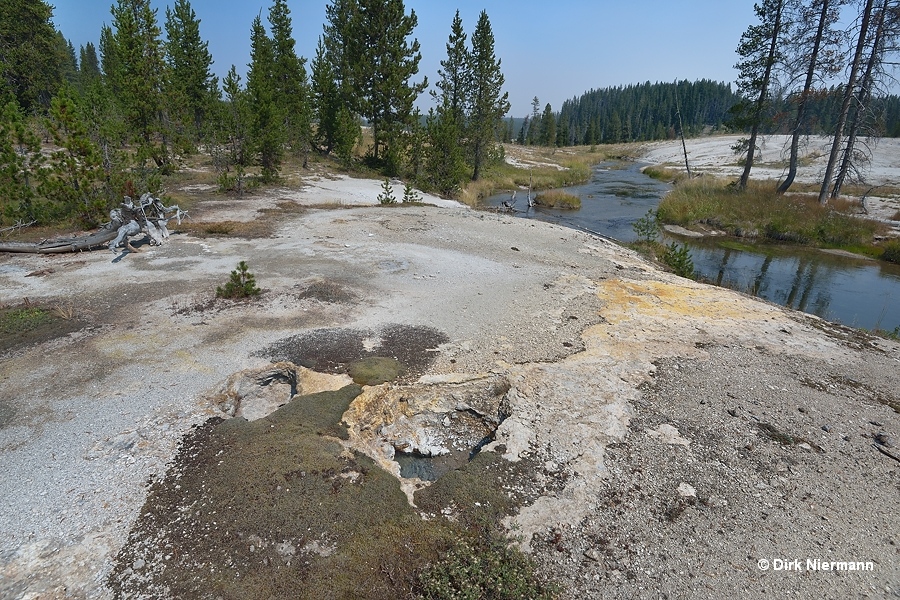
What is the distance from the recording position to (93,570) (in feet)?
11.1

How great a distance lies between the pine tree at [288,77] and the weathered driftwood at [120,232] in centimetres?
1912

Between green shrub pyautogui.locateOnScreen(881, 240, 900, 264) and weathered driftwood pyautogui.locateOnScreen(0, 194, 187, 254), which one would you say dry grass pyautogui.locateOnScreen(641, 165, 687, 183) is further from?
weathered driftwood pyautogui.locateOnScreen(0, 194, 187, 254)

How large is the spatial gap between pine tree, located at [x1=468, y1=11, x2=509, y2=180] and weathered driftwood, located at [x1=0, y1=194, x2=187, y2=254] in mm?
23634

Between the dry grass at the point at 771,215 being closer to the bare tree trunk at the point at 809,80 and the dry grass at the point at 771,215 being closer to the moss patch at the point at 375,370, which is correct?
the bare tree trunk at the point at 809,80

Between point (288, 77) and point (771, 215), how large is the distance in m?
30.2

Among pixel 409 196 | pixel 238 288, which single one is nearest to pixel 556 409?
pixel 238 288

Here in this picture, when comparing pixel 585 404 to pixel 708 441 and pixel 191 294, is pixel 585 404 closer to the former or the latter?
pixel 708 441

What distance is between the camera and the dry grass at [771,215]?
19312 millimetres

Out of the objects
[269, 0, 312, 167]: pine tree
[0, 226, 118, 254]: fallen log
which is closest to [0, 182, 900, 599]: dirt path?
[0, 226, 118, 254]: fallen log

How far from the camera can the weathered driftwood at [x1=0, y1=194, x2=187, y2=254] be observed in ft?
34.4

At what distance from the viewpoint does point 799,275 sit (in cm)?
1559

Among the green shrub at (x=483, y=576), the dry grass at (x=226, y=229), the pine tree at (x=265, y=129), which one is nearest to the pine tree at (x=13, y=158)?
the dry grass at (x=226, y=229)

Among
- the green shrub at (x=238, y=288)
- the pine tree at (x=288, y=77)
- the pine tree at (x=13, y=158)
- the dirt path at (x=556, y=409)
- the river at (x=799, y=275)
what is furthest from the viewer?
the pine tree at (x=288, y=77)

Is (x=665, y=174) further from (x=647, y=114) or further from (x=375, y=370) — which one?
(x=647, y=114)
